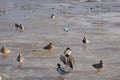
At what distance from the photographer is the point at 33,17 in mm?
43219

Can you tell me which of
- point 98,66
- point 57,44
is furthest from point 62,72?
point 57,44

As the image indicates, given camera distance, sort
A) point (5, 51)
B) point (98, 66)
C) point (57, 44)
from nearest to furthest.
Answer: point (98, 66), point (5, 51), point (57, 44)

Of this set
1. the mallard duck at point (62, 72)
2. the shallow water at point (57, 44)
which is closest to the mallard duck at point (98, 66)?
the shallow water at point (57, 44)

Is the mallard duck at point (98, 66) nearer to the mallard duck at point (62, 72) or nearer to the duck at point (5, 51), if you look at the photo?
the mallard duck at point (62, 72)

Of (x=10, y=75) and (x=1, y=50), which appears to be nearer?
(x=10, y=75)

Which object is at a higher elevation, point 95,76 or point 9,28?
point 9,28

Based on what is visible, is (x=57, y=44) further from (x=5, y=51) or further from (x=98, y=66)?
(x=98, y=66)

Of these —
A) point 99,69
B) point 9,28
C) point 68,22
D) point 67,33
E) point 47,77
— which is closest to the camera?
point 47,77

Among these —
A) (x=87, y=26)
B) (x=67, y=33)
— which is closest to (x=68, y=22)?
(x=87, y=26)

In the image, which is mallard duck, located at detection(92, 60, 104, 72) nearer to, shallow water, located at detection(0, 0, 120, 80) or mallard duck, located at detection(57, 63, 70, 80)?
shallow water, located at detection(0, 0, 120, 80)

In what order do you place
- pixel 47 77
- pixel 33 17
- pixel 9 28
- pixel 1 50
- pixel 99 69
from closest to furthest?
pixel 47 77, pixel 99 69, pixel 1 50, pixel 9 28, pixel 33 17

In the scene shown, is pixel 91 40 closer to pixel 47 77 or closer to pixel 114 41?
pixel 114 41

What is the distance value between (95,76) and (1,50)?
7.72 metres

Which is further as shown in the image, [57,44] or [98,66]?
[57,44]
